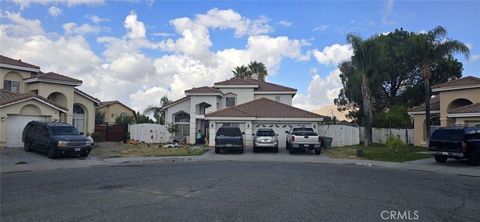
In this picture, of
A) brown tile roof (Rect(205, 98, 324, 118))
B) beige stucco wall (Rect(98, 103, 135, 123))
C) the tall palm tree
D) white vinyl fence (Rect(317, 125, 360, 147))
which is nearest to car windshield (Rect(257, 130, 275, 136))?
brown tile roof (Rect(205, 98, 324, 118))

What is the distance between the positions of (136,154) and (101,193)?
16.3m

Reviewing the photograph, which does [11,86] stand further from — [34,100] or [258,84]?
[258,84]

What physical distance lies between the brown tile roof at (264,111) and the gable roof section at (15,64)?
49.3ft

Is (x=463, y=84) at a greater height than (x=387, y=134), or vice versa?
(x=463, y=84)

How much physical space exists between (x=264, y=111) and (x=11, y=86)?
69.6ft

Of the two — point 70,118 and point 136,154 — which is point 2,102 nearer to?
point 70,118

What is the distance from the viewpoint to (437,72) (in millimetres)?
51000

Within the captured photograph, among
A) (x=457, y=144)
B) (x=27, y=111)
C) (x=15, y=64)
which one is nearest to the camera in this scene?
(x=457, y=144)

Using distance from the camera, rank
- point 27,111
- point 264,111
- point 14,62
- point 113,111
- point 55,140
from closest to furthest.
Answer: point 55,140, point 27,111, point 14,62, point 264,111, point 113,111

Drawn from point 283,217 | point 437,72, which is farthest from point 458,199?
point 437,72

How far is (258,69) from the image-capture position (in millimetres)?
58156

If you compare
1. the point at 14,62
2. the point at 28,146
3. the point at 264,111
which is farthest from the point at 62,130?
the point at 264,111

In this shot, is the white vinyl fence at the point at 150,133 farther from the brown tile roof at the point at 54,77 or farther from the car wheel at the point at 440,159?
the car wheel at the point at 440,159

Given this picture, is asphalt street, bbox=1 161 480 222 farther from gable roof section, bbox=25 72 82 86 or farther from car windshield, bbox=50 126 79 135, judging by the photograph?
gable roof section, bbox=25 72 82 86
